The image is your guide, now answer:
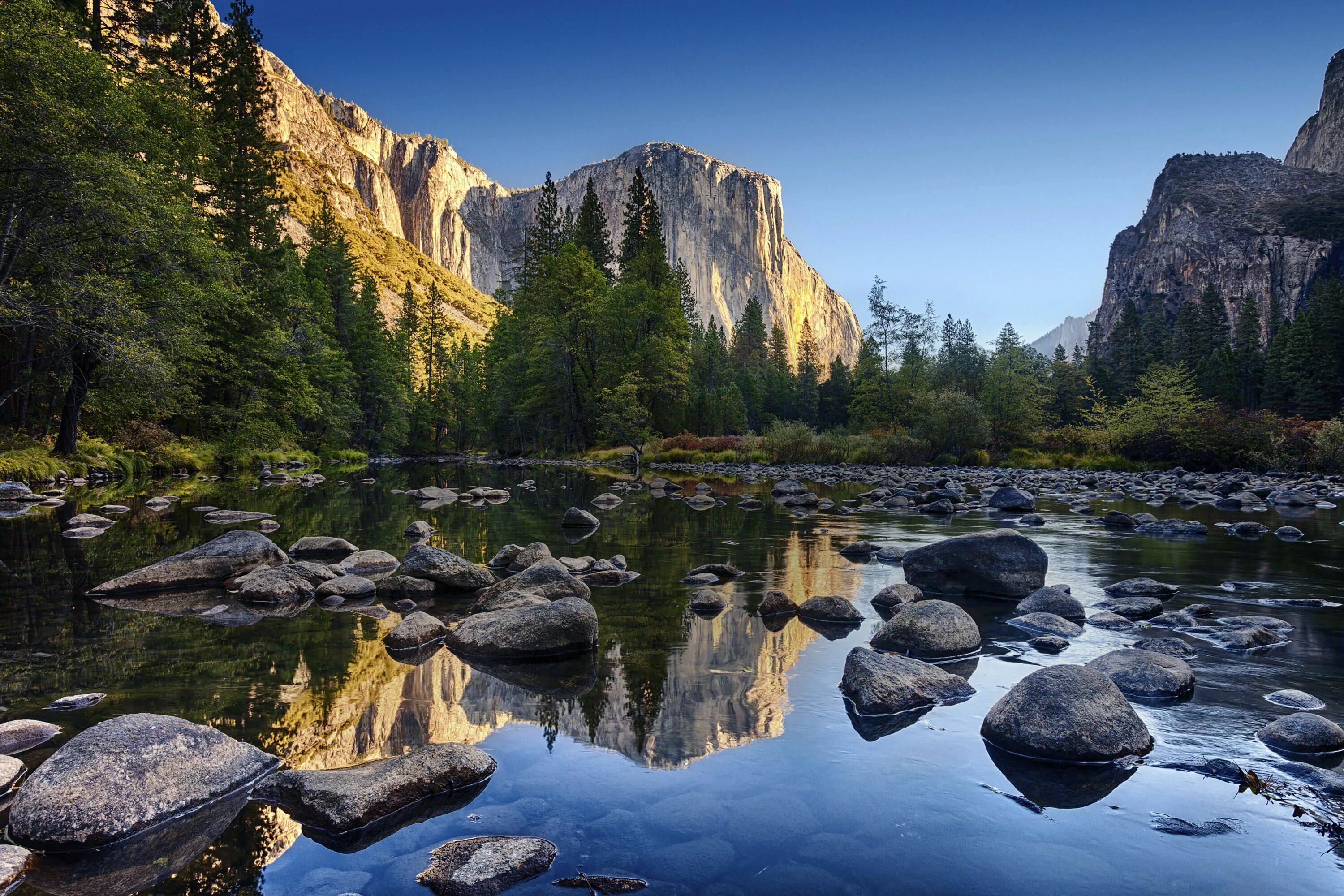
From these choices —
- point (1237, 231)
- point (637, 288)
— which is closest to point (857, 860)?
point (637, 288)

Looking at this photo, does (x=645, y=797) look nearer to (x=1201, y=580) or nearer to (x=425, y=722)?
(x=425, y=722)

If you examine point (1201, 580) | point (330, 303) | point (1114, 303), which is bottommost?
point (1201, 580)

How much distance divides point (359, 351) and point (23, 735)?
2241 inches

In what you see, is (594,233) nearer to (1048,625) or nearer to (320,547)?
(320,547)

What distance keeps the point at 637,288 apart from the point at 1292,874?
4767cm

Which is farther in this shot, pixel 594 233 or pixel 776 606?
pixel 594 233

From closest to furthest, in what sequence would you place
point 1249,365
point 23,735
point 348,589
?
point 23,735, point 348,589, point 1249,365

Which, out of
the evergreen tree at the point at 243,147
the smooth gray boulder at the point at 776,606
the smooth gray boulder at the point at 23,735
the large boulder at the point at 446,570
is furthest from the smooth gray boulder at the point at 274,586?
the evergreen tree at the point at 243,147

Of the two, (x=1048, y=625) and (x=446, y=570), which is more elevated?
(x=446, y=570)

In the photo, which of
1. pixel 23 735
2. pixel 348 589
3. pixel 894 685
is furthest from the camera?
pixel 348 589

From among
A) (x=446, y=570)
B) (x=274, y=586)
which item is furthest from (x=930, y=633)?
(x=274, y=586)

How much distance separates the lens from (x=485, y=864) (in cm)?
285

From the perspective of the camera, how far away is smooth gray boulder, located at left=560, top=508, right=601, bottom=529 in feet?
48.0

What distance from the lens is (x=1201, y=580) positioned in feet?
30.2
